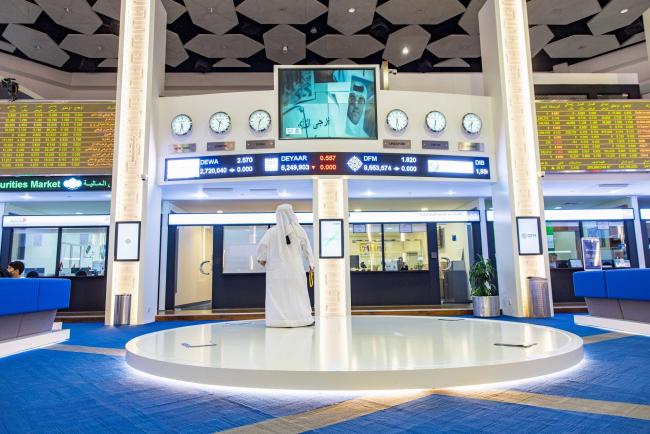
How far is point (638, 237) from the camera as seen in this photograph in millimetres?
10523

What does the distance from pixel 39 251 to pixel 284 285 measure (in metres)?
8.65

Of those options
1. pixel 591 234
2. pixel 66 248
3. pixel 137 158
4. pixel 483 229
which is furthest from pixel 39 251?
pixel 591 234

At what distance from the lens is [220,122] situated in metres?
8.22

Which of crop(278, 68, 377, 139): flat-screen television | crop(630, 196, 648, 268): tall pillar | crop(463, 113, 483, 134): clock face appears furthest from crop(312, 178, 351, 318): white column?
crop(630, 196, 648, 268): tall pillar

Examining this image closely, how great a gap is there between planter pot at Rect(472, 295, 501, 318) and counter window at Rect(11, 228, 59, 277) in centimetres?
1007

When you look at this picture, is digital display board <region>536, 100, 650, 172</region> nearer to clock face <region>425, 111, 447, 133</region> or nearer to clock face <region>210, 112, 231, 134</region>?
clock face <region>425, 111, 447, 133</region>

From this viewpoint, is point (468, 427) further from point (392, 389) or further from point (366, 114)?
point (366, 114)

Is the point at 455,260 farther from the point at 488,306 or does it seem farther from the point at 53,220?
the point at 53,220

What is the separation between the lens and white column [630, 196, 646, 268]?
10.4 m

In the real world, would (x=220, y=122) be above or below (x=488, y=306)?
above

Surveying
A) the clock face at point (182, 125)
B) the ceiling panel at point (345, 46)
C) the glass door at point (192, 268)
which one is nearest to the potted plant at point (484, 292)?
the glass door at point (192, 268)

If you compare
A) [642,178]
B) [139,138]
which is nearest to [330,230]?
[139,138]

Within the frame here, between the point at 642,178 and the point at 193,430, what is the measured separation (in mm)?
9979

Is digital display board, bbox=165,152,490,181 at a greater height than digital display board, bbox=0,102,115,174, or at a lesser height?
lesser
